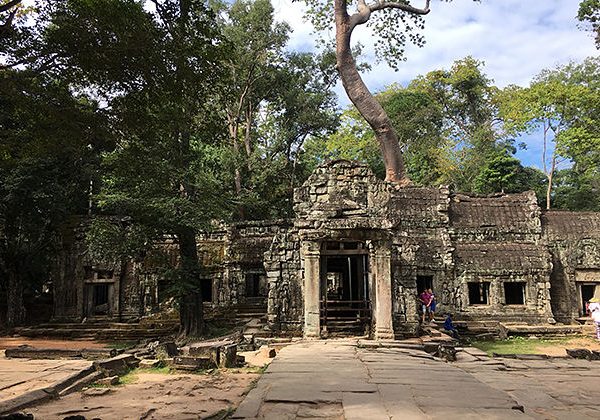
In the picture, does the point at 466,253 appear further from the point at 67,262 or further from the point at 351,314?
the point at 67,262

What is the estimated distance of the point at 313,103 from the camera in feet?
97.3

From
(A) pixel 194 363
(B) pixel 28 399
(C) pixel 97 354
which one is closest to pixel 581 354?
(A) pixel 194 363

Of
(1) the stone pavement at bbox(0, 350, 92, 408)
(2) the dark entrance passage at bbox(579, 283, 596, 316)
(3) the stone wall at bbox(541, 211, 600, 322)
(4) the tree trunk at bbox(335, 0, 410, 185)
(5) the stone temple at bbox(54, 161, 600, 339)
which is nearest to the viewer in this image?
(1) the stone pavement at bbox(0, 350, 92, 408)

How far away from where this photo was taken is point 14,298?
20969 millimetres

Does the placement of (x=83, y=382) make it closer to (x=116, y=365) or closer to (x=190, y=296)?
(x=116, y=365)

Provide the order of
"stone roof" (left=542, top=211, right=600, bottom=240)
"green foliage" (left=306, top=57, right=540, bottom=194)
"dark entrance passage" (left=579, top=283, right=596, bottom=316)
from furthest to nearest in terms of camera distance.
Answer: "green foliage" (left=306, top=57, right=540, bottom=194) < "stone roof" (left=542, top=211, right=600, bottom=240) < "dark entrance passage" (left=579, top=283, right=596, bottom=316)

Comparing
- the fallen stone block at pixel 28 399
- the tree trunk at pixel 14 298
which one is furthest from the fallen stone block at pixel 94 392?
the tree trunk at pixel 14 298

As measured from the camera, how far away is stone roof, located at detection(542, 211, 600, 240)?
21094mm

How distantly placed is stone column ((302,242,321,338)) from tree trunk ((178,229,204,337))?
5.92 meters

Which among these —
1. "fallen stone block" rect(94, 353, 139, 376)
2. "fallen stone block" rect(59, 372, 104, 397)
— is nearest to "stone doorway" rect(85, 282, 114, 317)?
"fallen stone block" rect(94, 353, 139, 376)

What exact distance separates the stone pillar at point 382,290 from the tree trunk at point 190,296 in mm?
7269

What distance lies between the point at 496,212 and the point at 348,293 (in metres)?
9.29

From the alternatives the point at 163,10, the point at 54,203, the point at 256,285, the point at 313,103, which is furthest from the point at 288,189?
the point at 163,10

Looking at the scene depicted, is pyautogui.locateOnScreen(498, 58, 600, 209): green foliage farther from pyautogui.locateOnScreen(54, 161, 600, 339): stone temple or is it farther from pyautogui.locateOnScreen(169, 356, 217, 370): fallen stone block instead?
pyautogui.locateOnScreen(169, 356, 217, 370): fallen stone block
